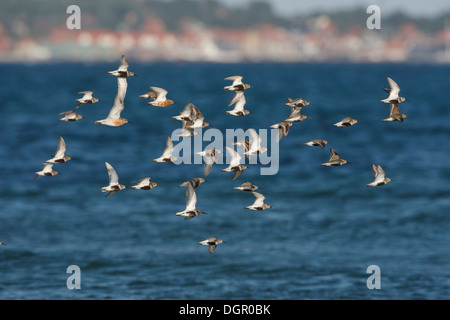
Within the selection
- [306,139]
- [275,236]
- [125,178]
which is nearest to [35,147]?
[125,178]

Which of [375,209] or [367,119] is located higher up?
[367,119]

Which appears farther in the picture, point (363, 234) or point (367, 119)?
point (367, 119)

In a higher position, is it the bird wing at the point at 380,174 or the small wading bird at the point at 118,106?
the small wading bird at the point at 118,106

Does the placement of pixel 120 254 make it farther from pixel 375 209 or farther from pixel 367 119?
pixel 367 119

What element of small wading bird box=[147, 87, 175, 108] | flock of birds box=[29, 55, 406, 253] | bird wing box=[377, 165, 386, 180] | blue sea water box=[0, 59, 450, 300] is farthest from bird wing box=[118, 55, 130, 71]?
blue sea water box=[0, 59, 450, 300]

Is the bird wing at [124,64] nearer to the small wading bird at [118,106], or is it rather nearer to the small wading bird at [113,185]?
the small wading bird at [118,106]

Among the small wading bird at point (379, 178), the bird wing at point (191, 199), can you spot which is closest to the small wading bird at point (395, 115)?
the small wading bird at point (379, 178)

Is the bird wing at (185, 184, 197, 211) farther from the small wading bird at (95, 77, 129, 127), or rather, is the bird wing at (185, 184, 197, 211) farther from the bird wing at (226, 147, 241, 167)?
the small wading bird at (95, 77, 129, 127)

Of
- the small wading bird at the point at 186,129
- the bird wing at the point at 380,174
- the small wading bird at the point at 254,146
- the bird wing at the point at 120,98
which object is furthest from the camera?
the bird wing at the point at 380,174

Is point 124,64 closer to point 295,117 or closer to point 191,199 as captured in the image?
point 191,199

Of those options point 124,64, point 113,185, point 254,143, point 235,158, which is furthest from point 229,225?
point 124,64

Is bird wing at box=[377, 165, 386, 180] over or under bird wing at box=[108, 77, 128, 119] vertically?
under
